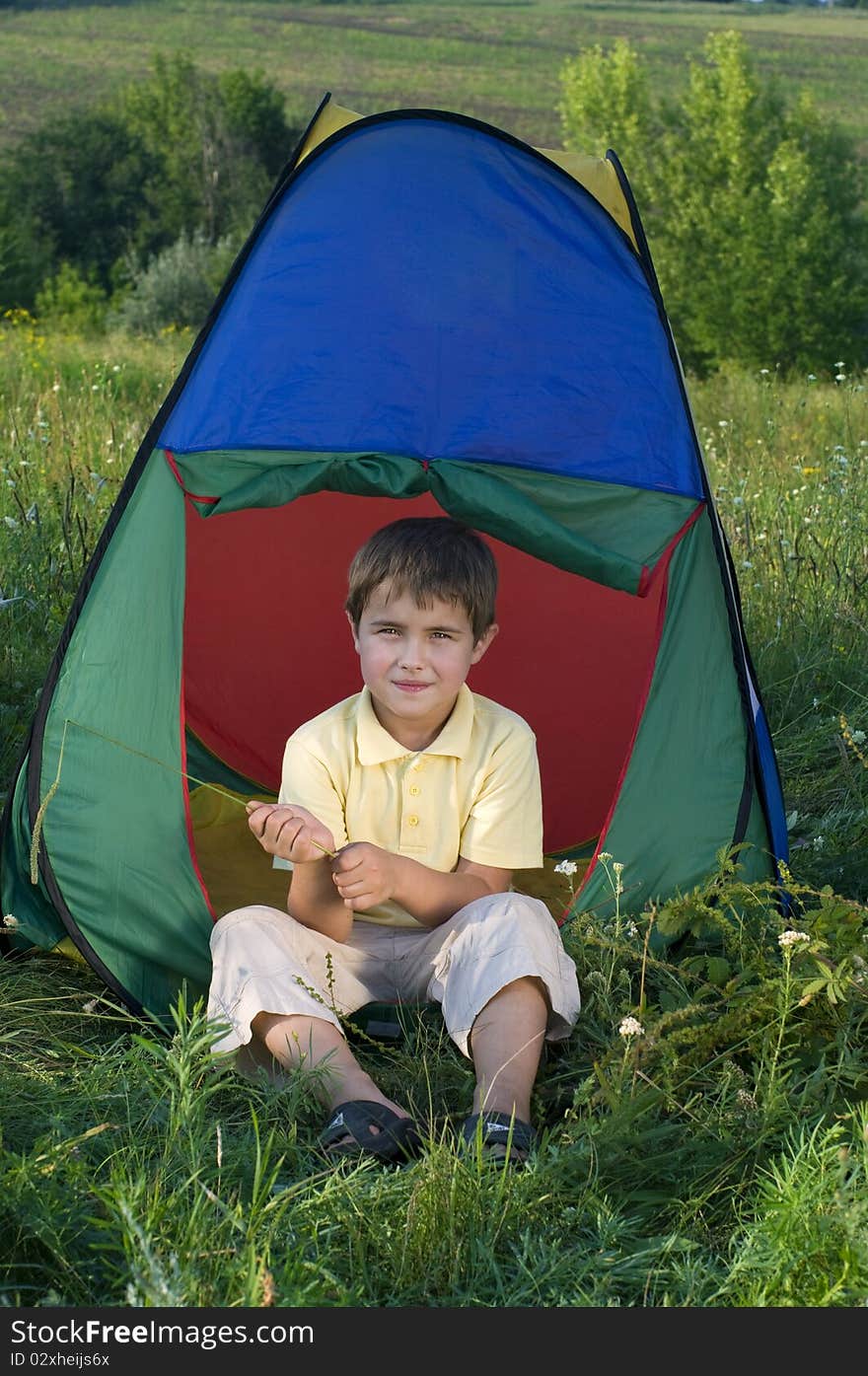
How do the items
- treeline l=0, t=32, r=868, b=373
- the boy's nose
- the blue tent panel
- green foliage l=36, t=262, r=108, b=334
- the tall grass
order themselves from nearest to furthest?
1. the tall grass
2. the boy's nose
3. the blue tent panel
4. treeline l=0, t=32, r=868, b=373
5. green foliage l=36, t=262, r=108, b=334

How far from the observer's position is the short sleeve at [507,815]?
2391 millimetres

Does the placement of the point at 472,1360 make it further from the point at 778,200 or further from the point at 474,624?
the point at 778,200

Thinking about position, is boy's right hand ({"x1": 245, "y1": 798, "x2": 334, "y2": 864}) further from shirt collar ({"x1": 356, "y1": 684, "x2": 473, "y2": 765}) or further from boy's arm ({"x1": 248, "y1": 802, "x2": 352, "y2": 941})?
shirt collar ({"x1": 356, "y1": 684, "x2": 473, "y2": 765})

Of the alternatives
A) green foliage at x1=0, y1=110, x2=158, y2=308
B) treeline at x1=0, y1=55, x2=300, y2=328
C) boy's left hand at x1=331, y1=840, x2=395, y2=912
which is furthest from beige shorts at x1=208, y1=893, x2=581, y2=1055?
green foliage at x1=0, y1=110, x2=158, y2=308

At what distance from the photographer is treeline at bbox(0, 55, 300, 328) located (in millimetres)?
26344

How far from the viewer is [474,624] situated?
96.6 inches

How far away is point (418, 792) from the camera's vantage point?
2.42m

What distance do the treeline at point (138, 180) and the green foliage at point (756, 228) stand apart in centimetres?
786

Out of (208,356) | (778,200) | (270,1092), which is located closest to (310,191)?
(208,356)

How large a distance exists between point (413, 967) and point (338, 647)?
132 centimetres

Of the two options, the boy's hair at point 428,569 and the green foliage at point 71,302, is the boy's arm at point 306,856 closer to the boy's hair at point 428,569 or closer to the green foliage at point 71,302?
the boy's hair at point 428,569

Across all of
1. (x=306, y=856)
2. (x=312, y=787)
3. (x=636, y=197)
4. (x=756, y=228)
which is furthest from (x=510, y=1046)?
(x=756, y=228)

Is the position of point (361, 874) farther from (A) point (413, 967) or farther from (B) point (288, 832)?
(A) point (413, 967)

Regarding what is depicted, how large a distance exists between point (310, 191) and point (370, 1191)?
198 centimetres
